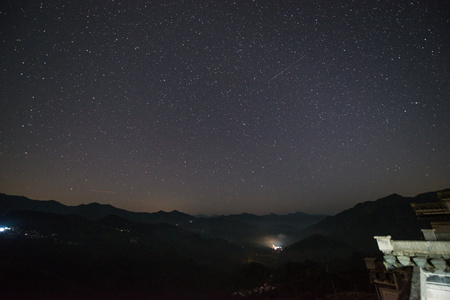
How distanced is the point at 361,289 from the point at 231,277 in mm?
56125

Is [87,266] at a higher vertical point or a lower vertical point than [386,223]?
higher

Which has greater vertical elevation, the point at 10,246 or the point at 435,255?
the point at 435,255

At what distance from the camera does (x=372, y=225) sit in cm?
17212

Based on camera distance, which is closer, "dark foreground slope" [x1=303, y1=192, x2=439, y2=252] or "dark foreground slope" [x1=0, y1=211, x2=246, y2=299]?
"dark foreground slope" [x1=0, y1=211, x2=246, y2=299]

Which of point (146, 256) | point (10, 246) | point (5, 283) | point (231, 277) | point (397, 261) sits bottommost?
point (231, 277)

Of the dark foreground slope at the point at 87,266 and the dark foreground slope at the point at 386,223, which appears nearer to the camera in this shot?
the dark foreground slope at the point at 87,266

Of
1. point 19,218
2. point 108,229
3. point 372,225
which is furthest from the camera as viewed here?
point 372,225

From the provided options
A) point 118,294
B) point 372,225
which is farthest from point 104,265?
point 372,225

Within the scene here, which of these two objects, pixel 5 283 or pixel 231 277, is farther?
pixel 231 277

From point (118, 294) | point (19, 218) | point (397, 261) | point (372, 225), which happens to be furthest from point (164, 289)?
point (372, 225)

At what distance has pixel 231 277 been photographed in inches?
3369

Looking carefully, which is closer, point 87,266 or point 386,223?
point 87,266

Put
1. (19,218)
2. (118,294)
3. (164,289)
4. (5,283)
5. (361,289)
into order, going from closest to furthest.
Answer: (361,289) < (5,283) < (118,294) < (164,289) < (19,218)

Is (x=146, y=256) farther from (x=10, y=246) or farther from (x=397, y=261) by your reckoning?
(x=397, y=261)
